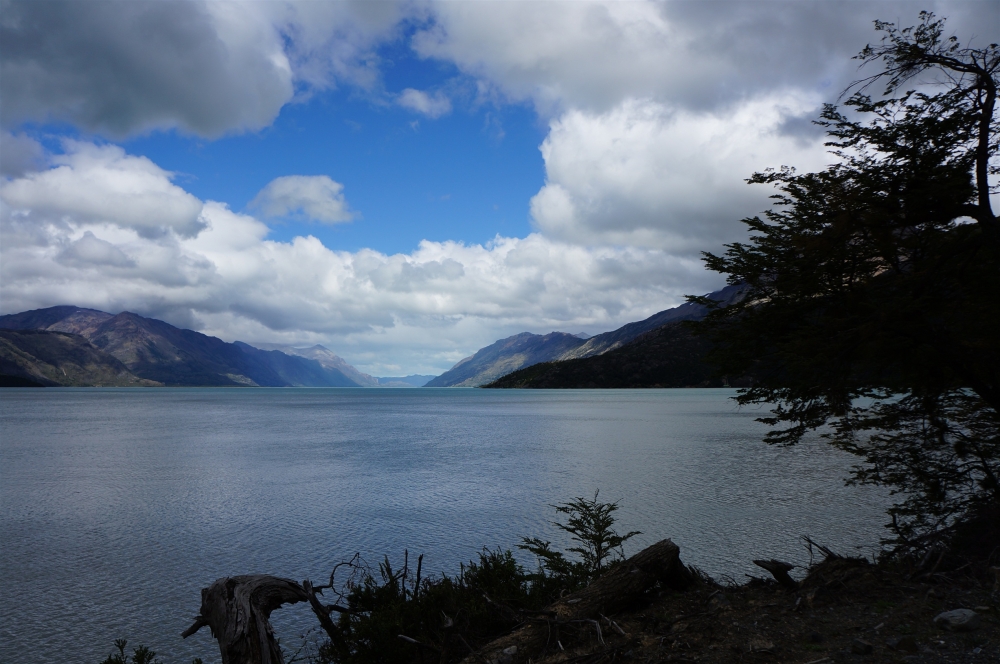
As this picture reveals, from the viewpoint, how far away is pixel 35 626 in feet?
45.1

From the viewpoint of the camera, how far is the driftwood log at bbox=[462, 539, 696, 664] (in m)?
8.21

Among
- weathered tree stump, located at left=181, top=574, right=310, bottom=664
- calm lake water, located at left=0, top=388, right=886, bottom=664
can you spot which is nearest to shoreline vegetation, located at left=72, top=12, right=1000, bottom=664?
weathered tree stump, located at left=181, top=574, right=310, bottom=664

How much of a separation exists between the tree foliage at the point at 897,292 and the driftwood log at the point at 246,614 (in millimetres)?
10659

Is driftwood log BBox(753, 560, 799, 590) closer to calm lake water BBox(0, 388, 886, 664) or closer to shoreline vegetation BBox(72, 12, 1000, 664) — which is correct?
shoreline vegetation BBox(72, 12, 1000, 664)

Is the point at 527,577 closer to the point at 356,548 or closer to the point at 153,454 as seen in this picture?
the point at 356,548

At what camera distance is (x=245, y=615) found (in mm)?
7953

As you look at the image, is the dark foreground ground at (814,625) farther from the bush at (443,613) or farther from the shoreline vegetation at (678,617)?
the bush at (443,613)

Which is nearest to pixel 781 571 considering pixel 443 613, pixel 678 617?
pixel 678 617

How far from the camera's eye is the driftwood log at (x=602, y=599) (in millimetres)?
8211

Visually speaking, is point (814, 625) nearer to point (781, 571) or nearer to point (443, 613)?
point (781, 571)

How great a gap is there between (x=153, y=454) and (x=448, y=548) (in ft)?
135

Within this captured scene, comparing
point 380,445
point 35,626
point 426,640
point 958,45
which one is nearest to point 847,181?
point 958,45

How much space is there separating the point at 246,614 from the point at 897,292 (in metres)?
13.6

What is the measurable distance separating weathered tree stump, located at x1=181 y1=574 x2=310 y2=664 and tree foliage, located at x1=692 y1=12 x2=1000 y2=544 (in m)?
10.7
